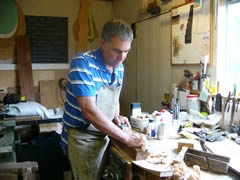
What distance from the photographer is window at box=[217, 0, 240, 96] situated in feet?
6.63

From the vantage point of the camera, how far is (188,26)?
230cm

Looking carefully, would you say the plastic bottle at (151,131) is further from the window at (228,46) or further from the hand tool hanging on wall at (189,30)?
the hand tool hanging on wall at (189,30)

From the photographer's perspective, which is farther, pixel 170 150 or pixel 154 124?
pixel 154 124

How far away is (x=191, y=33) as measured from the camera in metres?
2.27

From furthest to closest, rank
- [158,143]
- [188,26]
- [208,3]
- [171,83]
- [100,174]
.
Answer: [171,83], [188,26], [208,3], [158,143], [100,174]

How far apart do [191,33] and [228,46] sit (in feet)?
1.13

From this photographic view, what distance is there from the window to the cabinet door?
2.14 ft

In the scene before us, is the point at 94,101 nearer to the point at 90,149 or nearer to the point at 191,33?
the point at 90,149

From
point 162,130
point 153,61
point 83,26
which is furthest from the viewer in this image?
point 83,26

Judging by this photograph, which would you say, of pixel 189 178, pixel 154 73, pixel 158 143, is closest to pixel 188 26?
pixel 154 73

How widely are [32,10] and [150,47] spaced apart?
1.82 metres

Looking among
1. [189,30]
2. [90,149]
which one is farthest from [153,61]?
[90,149]

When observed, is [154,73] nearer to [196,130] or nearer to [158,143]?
[196,130]

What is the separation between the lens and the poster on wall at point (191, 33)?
2.12 meters
